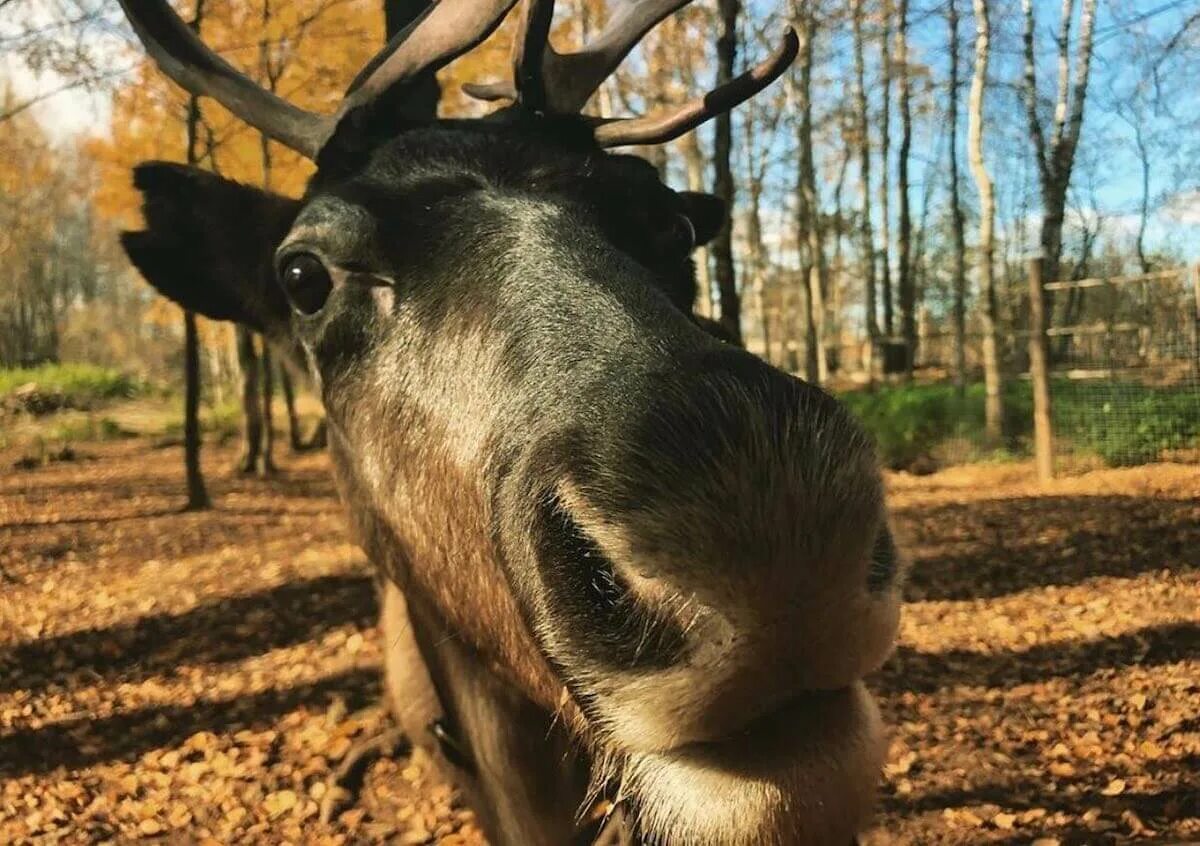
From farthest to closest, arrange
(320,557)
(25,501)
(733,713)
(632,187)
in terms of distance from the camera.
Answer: (25,501) → (320,557) → (632,187) → (733,713)

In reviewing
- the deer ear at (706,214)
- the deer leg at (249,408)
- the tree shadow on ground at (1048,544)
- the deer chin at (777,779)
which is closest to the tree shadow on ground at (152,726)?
the deer ear at (706,214)

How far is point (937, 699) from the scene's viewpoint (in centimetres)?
680

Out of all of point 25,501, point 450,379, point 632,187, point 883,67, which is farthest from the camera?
point 883,67

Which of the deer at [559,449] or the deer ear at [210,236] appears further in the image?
the deer ear at [210,236]

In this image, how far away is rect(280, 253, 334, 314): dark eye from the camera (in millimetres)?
2738

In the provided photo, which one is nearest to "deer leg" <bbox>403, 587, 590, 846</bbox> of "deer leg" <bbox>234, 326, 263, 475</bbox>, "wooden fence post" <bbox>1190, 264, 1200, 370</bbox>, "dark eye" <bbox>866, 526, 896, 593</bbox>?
"dark eye" <bbox>866, 526, 896, 593</bbox>

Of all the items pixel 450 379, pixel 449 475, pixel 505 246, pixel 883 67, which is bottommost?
pixel 449 475

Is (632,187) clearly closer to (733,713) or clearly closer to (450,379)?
(450,379)

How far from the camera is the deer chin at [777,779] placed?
1.48 meters

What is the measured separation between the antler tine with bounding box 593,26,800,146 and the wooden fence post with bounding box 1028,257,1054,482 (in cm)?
1149

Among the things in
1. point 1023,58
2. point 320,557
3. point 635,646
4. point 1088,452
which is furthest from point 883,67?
point 635,646

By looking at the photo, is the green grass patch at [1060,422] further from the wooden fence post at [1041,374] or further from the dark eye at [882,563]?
the dark eye at [882,563]

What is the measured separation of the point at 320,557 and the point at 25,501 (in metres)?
10.2

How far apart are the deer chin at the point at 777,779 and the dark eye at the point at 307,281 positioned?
A: 181 cm
